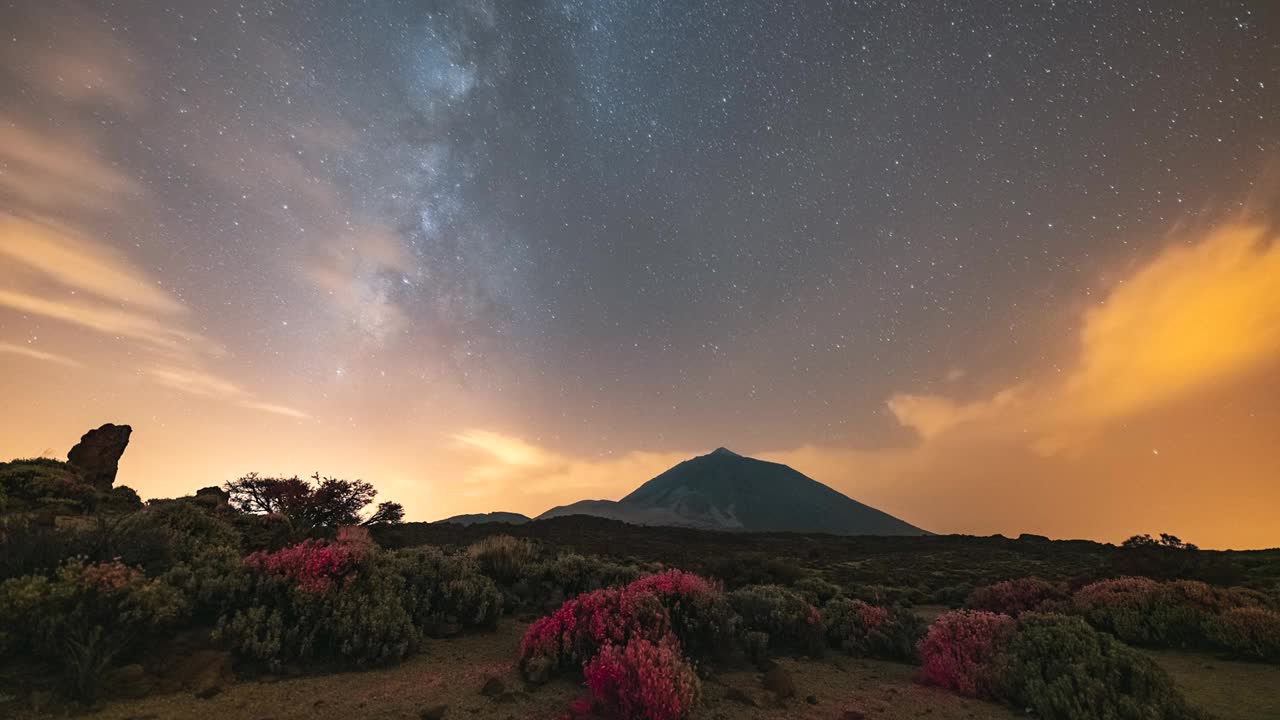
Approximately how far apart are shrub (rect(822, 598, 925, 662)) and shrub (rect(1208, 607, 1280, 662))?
4.75m

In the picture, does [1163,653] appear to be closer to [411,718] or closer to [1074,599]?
[1074,599]

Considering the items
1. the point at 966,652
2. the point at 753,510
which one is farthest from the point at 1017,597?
the point at 753,510

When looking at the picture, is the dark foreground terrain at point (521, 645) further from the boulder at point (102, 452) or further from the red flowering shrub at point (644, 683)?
the boulder at point (102, 452)

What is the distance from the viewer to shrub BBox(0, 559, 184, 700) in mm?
5691

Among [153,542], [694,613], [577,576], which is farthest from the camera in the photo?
[577,576]

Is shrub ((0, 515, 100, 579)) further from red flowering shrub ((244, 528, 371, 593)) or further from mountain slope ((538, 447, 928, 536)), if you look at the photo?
mountain slope ((538, 447, 928, 536))

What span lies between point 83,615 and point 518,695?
4.93m

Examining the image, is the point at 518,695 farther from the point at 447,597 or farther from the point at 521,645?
the point at 447,597

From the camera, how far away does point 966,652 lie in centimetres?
791

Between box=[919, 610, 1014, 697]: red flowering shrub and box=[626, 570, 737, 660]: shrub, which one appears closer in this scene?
box=[919, 610, 1014, 697]: red flowering shrub

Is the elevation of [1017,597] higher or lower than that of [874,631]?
higher

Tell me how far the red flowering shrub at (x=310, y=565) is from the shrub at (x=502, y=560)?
3522mm

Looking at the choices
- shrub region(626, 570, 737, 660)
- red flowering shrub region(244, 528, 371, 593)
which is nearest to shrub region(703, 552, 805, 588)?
shrub region(626, 570, 737, 660)

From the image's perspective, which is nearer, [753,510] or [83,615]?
[83,615]
